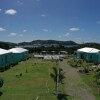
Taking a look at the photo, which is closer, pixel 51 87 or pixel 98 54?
pixel 51 87

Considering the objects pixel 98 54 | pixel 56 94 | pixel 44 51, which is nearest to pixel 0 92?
pixel 56 94

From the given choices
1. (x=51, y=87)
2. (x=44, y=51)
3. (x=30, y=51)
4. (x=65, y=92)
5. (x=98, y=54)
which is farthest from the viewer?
(x=30, y=51)

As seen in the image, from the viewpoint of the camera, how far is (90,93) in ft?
82.2

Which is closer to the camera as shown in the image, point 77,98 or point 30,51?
point 77,98

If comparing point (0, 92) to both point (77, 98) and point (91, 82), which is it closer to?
point (77, 98)

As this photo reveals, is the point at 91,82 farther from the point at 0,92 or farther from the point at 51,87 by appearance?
the point at 0,92

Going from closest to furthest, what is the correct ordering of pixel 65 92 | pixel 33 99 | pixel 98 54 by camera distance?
pixel 33 99 < pixel 65 92 < pixel 98 54

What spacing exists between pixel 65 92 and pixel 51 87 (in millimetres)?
2933

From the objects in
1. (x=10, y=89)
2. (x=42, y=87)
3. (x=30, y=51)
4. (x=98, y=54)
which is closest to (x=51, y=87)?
(x=42, y=87)

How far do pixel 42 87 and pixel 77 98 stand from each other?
6.19 m

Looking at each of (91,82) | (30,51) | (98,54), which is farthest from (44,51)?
(91,82)

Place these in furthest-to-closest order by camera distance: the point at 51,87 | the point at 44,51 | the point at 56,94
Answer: the point at 44,51 → the point at 51,87 → the point at 56,94

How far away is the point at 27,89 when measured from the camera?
87.5ft

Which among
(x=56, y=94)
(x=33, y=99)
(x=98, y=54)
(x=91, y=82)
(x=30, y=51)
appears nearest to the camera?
(x=33, y=99)
